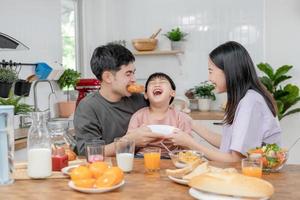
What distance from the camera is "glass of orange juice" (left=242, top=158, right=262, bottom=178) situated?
1.42 m

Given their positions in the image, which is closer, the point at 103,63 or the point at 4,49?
the point at 103,63

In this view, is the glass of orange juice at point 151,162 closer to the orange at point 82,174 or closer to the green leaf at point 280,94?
the orange at point 82,174

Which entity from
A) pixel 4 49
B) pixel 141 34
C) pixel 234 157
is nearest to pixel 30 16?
pixel 4 49

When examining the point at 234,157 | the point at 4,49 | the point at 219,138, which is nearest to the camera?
the point at 234,157

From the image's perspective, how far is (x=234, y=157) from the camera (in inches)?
70.6

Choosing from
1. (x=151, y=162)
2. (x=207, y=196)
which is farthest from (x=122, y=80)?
(x=207, y=196)

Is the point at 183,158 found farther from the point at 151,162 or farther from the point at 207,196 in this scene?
the point at 207,196

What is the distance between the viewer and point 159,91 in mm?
2270

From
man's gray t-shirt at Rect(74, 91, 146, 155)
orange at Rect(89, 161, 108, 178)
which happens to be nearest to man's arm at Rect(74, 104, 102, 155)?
man's gray t-shirt at Rect(74, 91, 146, 155)

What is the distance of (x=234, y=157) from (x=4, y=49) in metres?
2.06

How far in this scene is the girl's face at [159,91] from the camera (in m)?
2.27

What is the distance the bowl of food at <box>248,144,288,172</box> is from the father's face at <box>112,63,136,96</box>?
102 centimetres

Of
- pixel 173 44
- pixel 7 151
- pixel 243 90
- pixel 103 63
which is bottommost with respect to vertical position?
pixel 7 151

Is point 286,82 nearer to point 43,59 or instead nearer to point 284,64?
point 284,64
